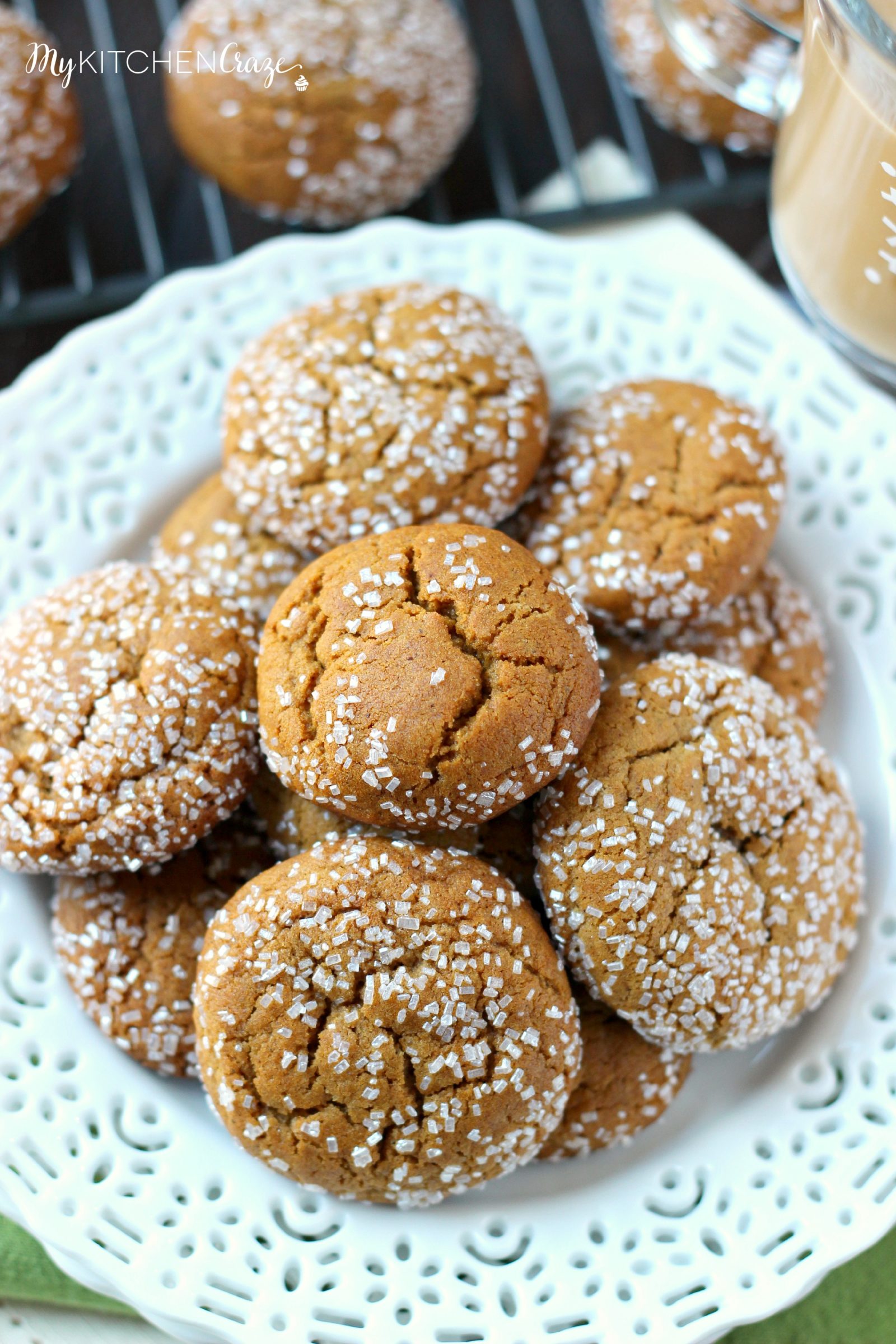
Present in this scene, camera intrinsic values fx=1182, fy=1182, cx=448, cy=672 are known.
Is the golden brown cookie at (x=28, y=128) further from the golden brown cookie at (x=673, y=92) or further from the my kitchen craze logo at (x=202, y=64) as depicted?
the golden brown cookie at (x=673, y=92)

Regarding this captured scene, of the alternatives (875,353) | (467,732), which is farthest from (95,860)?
(875,353)

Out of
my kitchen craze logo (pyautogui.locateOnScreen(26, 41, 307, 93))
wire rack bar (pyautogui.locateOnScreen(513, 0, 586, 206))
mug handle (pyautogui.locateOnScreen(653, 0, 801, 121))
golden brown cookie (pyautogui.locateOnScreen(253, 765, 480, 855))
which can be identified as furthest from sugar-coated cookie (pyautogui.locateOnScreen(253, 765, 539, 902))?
wire rack bar (pyautogui.locateOnScreen(513, 0, 586, 206))

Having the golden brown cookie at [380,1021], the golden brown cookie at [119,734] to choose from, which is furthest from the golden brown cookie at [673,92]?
the golden brown cookie at [380,1021]

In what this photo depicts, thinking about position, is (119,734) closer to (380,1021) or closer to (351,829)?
(351,829)

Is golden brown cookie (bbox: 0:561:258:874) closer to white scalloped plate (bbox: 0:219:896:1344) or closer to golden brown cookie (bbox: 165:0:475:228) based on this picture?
white scalloped plate (bbox: 0:219:896:1344)

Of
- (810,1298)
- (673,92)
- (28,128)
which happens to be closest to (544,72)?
(673,92)

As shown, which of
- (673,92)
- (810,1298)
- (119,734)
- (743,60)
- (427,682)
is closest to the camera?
(427,682)
